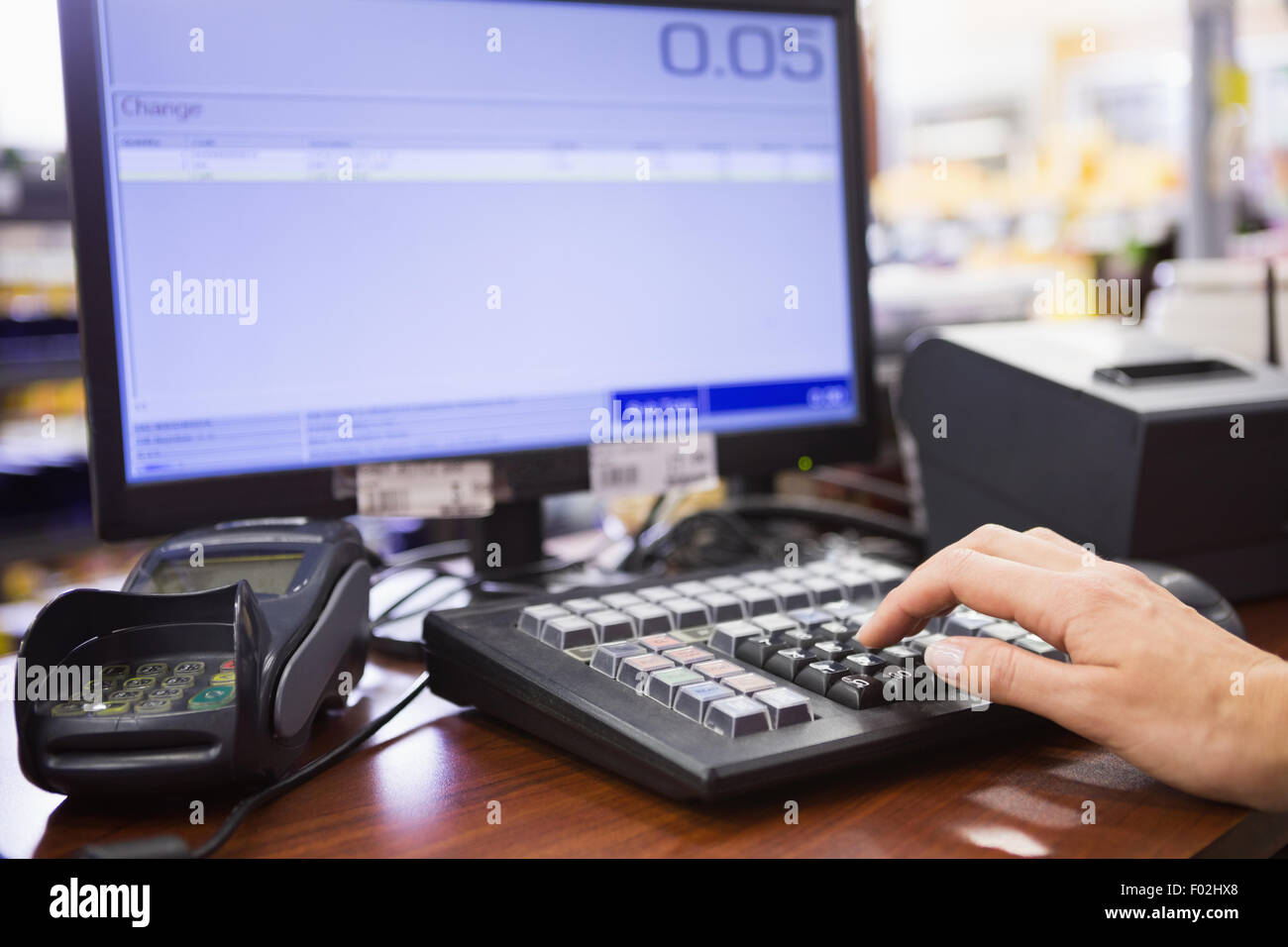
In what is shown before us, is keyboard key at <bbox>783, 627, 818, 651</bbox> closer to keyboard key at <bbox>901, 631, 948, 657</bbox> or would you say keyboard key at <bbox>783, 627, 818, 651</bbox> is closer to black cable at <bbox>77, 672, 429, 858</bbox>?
keyboard key at <bbox>901, 631, 948, 657</bbox>

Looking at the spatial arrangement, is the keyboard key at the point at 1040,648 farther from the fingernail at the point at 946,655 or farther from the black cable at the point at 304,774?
the black cable at the point at 304,774

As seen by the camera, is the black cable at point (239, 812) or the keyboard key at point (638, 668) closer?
the black cable at point (239, 812)

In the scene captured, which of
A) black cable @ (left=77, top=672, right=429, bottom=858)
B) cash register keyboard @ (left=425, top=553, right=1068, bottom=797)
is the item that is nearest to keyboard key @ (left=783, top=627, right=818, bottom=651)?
cash register keyboard @ (left=425, top=553, right=1068, bottom=797)

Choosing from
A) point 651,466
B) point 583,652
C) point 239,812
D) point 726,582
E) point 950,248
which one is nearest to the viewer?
point 239,812

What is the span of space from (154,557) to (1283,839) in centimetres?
56

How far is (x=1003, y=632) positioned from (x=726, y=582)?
0.17 meters

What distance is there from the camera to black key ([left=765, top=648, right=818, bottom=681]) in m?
0.51

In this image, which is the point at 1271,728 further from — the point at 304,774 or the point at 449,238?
the point at 449,238

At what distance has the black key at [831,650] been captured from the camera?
0.52 metres

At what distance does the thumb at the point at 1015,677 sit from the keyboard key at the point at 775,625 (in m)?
0.08

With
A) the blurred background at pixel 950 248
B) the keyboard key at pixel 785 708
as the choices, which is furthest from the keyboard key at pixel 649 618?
the blurred background at pixel 950 248

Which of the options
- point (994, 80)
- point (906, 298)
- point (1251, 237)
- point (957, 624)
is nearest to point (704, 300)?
point (957, 624)

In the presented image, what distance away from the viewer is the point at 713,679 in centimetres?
50

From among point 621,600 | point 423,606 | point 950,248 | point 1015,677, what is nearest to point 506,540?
point 423,606
